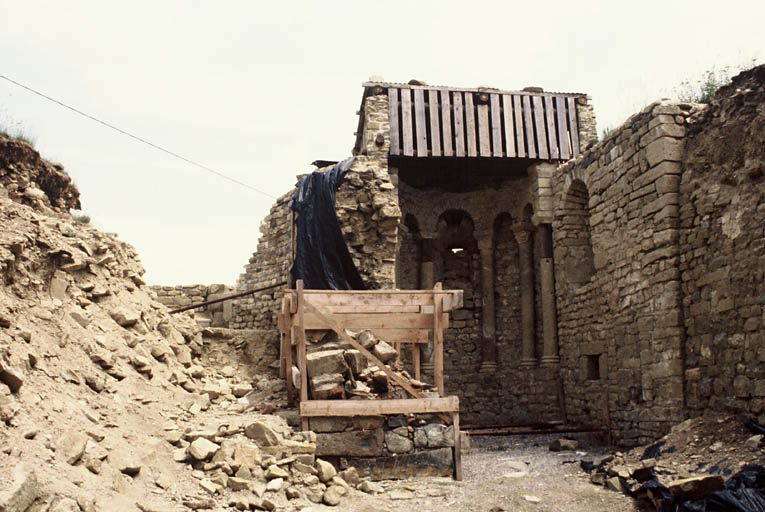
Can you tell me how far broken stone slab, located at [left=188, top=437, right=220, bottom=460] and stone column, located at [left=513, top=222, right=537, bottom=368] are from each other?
33.4 feet

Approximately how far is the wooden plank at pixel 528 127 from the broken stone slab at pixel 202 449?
1051 centimetres

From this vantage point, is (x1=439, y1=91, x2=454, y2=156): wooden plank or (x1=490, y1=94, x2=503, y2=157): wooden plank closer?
(x1=439, y1=91, x2=454, y2=156): wooden plank

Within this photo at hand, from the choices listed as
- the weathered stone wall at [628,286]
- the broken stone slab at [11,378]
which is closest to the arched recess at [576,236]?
the weathered stone wall at [628,286]

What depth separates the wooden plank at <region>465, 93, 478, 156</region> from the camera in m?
Answer: 15.7

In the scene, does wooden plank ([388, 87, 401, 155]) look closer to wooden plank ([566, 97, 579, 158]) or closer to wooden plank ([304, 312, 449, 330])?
wooden plank ([566, 97, 579, 158])

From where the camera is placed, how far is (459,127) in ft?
52.1

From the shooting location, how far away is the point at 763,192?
8.42m

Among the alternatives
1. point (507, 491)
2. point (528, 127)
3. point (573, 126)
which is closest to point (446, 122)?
point (528, 127)

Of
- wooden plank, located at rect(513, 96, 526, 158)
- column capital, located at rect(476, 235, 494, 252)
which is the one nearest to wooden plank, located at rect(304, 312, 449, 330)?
wooden plank, located at rect(513, 96, 526, 158)

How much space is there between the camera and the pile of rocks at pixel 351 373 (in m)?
9.34

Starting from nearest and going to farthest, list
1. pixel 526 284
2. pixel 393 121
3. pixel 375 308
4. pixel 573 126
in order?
pixel 375 308 < pixel 393 121 < pixel 573 126 < pixel 526 284

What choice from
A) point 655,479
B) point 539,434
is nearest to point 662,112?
point 655,479

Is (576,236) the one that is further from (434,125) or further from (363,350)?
(363,350)

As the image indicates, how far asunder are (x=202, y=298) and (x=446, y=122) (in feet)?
21.9
